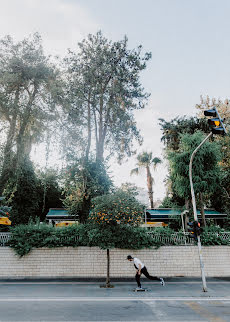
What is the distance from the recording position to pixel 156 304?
771 cm

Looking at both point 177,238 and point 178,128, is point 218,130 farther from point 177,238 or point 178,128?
point 178,128

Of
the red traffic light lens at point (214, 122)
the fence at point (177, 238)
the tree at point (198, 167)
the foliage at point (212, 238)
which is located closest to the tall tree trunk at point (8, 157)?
the fence at point (177, 238)

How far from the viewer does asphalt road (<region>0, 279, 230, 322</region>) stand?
6.40 metres

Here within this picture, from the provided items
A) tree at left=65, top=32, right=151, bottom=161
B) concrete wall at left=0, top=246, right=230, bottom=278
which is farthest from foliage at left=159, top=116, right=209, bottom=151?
concrete wall at left=0, top=246, right=230, bottom=278

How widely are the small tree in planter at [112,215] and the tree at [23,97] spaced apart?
24.1 feet

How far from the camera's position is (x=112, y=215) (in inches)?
443

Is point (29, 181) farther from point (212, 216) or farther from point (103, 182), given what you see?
point (212, 216)

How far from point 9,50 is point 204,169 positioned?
17.0 meters

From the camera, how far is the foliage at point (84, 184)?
1662 centimetres

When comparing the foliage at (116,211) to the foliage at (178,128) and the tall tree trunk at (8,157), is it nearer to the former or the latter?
the tall tree trunk at (8,157)

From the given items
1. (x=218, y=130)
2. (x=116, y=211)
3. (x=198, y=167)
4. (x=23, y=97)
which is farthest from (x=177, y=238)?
(x=23, y=97)

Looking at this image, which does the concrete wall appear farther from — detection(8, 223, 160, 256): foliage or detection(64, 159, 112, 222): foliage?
detection(64, 159, 112, 222): foliage

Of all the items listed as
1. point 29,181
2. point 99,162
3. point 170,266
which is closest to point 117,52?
point 99,162

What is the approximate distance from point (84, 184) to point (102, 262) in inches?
222
